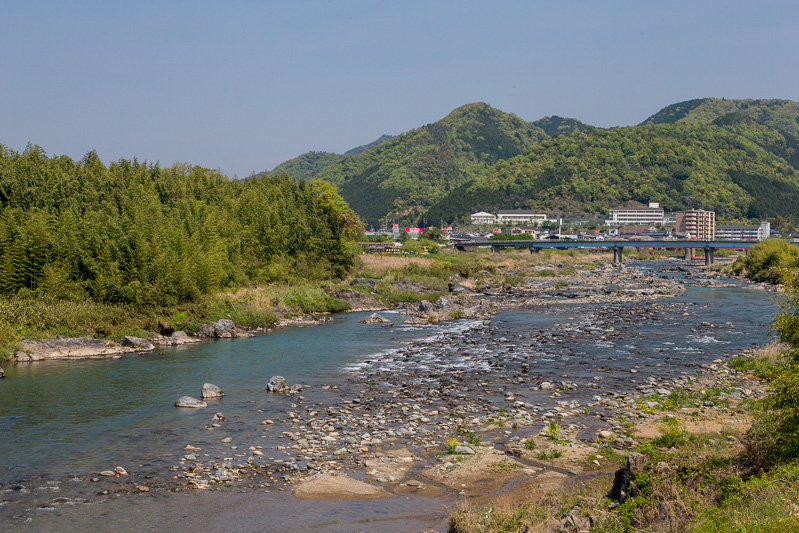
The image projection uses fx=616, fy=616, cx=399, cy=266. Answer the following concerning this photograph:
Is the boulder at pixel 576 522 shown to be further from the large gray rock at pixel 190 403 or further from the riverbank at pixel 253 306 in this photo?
the riverbank at pixel 253 306

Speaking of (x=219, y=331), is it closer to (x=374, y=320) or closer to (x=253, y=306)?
(x=253, y=306)

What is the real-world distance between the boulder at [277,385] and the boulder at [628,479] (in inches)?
580

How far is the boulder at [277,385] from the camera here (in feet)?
78.3

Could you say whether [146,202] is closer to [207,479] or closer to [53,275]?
[53,275]

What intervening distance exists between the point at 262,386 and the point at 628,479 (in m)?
16.4

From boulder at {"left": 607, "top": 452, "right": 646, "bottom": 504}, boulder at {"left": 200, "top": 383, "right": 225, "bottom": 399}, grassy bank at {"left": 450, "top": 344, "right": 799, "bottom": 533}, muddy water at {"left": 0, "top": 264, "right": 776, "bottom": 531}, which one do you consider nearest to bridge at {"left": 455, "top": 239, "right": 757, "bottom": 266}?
muddy water at {"left": 0, "top": 264, "right": 776, "bottom": 531}

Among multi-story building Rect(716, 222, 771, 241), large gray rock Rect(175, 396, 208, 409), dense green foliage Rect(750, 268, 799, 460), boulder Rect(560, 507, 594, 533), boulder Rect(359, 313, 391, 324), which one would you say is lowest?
boulder Rect(359, 313, 391, 324)

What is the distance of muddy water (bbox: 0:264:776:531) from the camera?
1325 cm

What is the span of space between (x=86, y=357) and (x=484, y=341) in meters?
21.1

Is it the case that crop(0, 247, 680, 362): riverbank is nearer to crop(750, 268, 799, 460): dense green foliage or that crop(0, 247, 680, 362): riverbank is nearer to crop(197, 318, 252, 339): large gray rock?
crop(197, 318, 252, 339): large gray rock

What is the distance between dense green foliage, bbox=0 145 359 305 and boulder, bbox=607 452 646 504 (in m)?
31.1

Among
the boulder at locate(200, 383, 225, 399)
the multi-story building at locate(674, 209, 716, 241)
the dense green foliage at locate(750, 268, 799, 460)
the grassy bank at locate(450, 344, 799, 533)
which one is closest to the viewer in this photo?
the grassy bank at locate(450, 344, 799, 533)

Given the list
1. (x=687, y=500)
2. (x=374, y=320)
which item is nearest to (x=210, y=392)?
(x=687, y=500)

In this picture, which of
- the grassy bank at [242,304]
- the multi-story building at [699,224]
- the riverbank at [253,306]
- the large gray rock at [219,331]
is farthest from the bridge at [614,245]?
the large gray rock at [219,331]
